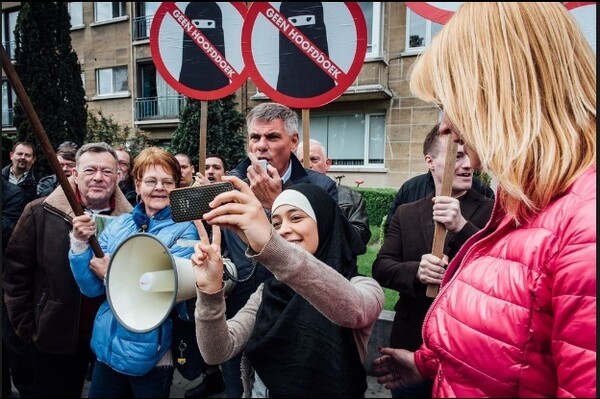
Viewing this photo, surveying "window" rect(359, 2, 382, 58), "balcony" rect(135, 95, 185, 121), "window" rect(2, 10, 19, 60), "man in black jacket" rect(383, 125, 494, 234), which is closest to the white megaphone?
"man in black jacket" rect(383, 125, 494, 234)

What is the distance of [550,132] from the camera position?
73 cm

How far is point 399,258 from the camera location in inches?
81.3

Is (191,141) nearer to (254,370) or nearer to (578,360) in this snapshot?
(254,370)

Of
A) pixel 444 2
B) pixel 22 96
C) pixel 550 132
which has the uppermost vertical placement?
pixel 444 2

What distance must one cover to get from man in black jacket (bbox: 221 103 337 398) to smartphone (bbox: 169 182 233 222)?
2.81 ft

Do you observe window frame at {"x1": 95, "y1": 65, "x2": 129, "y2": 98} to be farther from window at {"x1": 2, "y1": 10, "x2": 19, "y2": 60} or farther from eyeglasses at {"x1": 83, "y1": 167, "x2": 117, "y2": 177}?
eyeglasses at {"x1": 83, "y1": 167, "x2": 117, "y2": 177}

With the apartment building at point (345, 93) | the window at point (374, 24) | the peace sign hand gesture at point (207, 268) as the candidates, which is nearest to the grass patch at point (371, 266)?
the peace sign hand gesture at point (207, 268)

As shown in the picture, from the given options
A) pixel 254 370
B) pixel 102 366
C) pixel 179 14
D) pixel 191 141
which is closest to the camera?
pixel 254 370

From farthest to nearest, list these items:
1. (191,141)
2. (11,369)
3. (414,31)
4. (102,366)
Answer: (414,31), (191,141), (11,369), (102,366)

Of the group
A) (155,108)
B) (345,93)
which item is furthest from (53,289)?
(155,108)

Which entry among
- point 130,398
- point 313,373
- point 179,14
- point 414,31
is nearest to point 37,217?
point 130,398

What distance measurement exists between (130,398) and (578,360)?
87.4 inches

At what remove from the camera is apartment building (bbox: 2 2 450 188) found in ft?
36.8

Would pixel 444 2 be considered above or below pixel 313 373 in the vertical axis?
above
